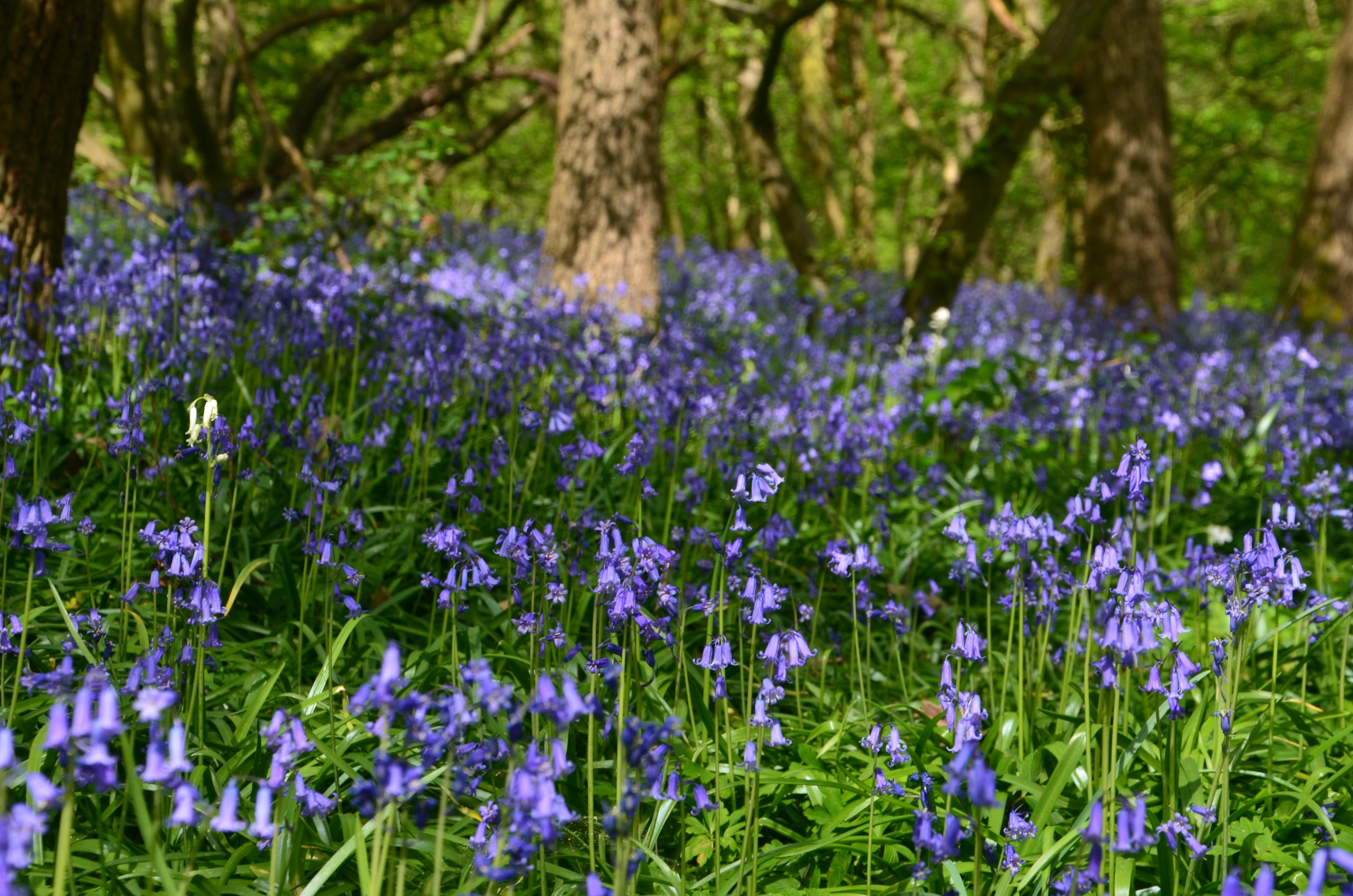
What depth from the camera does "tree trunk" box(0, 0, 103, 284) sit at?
4129 mm

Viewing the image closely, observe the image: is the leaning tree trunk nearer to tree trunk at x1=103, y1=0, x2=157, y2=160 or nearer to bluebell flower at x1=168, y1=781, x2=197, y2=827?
tree trunk at x1=103, y1=0, x2=157, y2=160

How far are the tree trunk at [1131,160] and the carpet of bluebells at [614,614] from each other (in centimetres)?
449

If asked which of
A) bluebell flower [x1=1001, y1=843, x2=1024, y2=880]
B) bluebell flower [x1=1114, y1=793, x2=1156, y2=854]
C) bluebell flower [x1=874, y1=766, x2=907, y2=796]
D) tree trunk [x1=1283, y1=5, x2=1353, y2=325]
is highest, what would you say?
tree trunk [x1=1283, y1=5, x2=1353, y2=325]

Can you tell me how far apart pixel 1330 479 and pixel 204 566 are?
3.00 m

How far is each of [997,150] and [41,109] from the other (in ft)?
21.1

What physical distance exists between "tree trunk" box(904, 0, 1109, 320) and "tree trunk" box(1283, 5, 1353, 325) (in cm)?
291

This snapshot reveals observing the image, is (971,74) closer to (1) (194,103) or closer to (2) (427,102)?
(2) (427,102)

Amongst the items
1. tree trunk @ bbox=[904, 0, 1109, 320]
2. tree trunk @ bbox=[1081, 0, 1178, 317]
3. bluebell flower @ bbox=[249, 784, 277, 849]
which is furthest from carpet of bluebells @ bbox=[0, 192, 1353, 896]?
tree trunk @ bbox=[1081, 0, 1178, 317]

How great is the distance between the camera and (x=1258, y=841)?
7.16ft

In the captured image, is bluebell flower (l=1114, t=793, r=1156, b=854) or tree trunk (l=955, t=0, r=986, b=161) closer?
bluebell flower (l=1114, t=793, r=1156, b=854)

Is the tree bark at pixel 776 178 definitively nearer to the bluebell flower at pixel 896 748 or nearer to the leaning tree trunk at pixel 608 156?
the leaning tree trunk at pixel 608 156

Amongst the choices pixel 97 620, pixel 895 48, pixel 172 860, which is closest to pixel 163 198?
pixel 97 620

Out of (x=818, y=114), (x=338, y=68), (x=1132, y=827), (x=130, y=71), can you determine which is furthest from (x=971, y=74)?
(x=1132, y=827)

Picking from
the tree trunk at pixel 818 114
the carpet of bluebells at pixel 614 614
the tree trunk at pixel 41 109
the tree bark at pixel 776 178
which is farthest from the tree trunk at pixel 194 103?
the tree trunk at pixel 818 114
